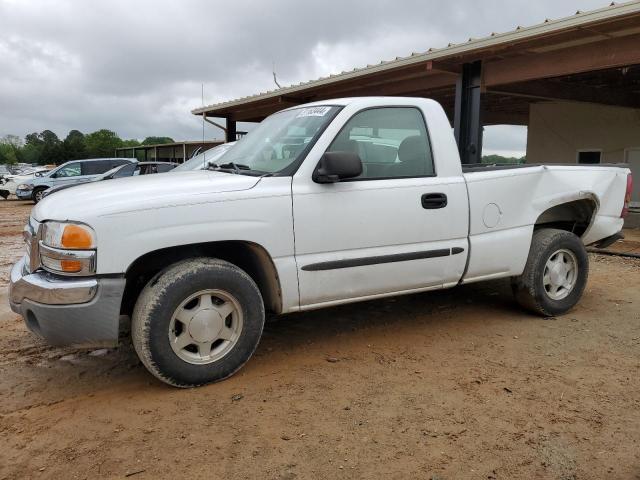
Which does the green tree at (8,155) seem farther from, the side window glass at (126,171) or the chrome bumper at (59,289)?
the chrome bumper at (59,289)

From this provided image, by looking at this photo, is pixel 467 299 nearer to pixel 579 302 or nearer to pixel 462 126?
pixel 579 302

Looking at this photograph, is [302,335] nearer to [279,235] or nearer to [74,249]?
[279,235]

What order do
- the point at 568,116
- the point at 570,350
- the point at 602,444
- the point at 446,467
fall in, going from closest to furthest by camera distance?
the point at 446,467, the point at 602,444, the point at 570,350, the point at 568,116

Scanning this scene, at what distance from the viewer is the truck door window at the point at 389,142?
382 centimetres

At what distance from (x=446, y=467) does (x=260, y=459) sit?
90 cm

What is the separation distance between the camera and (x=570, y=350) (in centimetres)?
402

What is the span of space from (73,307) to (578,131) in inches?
616

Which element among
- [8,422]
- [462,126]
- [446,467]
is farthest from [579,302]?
[462,126]

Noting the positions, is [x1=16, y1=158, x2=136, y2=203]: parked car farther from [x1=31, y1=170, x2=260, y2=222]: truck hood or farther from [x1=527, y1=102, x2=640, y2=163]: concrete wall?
[x1=31, y1=170, x2=260, y2=222]: truck hood

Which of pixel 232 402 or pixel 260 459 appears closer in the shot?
pixel 260 459

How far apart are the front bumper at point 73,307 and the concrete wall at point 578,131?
14770 mm

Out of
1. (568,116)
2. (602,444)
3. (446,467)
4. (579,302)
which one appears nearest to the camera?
(446,467)

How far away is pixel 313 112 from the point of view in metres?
4.04

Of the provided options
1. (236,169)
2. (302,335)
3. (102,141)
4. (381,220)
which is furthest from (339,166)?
(102,141)
